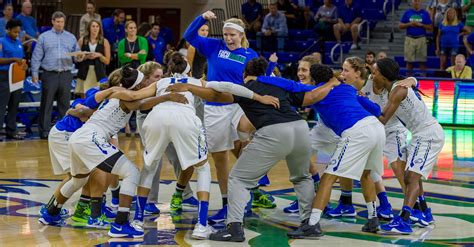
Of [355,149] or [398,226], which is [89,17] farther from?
[398,226]

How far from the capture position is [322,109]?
9.25 meters

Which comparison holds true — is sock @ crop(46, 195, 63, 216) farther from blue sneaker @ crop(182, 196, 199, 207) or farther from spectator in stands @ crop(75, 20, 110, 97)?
spectator in stands @ crop(75, 20, 110, 97)

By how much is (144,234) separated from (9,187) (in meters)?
3.07

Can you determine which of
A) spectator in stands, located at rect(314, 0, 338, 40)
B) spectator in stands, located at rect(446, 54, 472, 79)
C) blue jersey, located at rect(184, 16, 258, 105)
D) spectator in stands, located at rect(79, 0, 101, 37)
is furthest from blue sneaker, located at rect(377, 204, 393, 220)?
spectator in stands, located at rect(314, 0, 338, 40)

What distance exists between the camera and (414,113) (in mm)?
9750

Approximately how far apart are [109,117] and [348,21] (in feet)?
50.5

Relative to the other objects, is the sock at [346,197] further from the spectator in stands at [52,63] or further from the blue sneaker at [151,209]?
the spectator in stands at [52,63]

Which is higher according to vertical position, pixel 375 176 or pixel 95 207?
pixel 375 176

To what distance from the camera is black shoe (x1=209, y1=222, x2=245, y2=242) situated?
28.7 feet

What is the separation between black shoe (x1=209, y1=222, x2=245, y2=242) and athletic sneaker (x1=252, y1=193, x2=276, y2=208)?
1800mm

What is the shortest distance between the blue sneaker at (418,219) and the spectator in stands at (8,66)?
861cm

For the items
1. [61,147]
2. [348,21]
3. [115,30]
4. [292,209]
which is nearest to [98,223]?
[61,147]

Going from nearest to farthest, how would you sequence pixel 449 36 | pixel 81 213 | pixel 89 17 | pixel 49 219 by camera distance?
pixel 49 219, pixel 81 213, pixel 89 17, pixel 449 36

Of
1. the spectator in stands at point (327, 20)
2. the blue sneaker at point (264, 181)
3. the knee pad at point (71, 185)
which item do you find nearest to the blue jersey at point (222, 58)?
the knee pad at point (71, 185)
